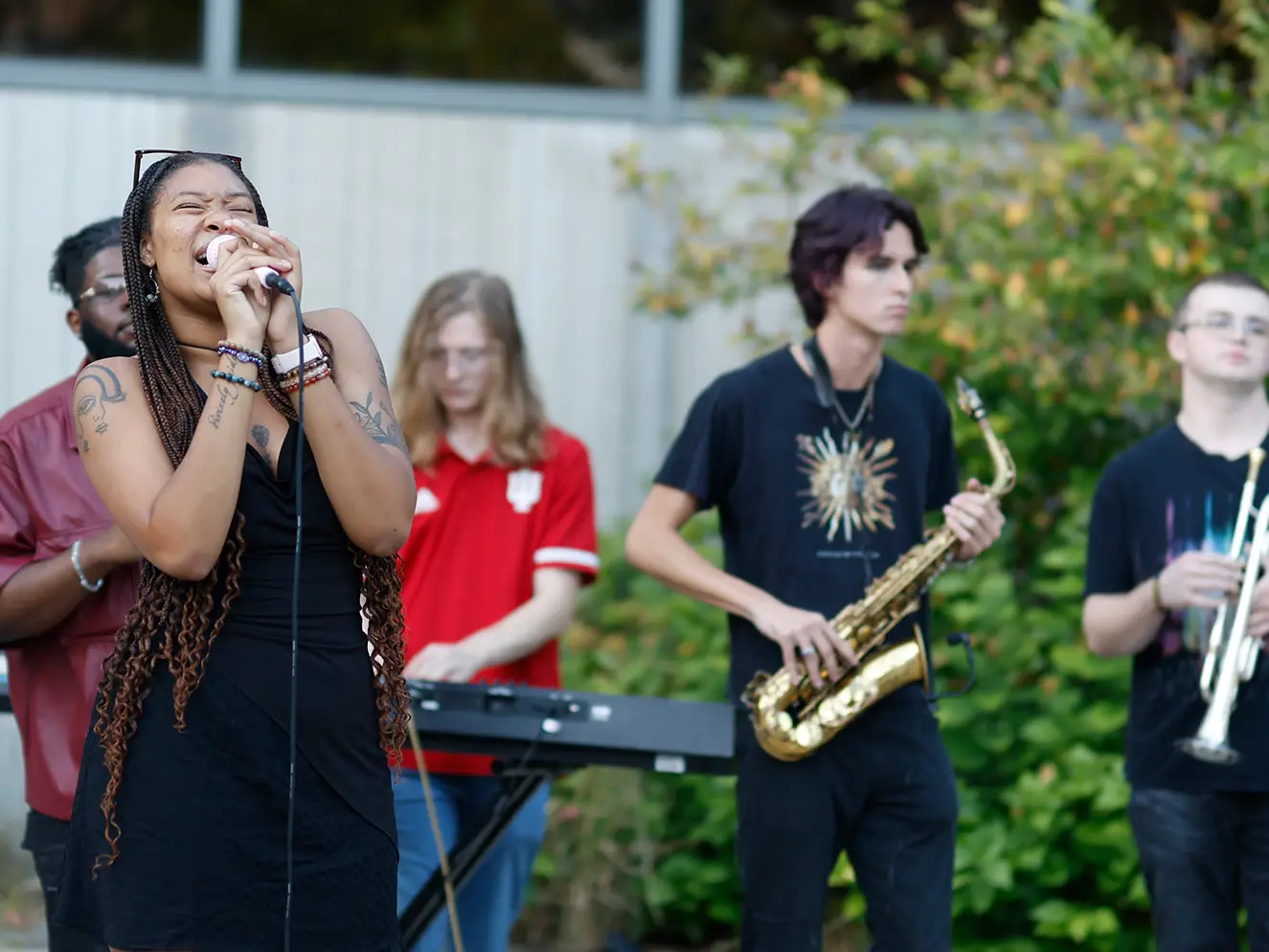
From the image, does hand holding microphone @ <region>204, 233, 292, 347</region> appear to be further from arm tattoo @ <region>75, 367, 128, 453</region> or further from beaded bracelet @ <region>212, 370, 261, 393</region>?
arm tattoo @ <region>75, 367, 128, 453</region>

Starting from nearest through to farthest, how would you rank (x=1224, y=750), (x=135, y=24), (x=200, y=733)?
1. (x=200, y=733)
2. (x=1224, y=750)
3. (x=135, y=24)

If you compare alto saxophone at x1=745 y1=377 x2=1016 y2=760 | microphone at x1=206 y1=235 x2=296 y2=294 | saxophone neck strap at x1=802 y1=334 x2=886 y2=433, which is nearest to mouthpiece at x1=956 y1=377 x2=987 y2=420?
saxophone neck strap at x1=802 y1=334 x2=886 y2=433

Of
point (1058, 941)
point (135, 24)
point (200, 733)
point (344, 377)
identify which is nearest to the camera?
point (200, 733)

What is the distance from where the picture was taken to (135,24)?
22.2 feet

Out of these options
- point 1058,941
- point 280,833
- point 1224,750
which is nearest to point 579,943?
point 1058,941

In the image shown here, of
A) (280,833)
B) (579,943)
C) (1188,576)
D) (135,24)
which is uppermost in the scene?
(135,24)

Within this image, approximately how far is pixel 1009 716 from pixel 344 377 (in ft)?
10.8

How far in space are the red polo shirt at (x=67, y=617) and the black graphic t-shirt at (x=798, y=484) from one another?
1.28 metres

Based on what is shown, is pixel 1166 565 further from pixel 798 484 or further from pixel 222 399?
pixel 222 399

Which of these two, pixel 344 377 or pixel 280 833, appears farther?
pixel 344 377

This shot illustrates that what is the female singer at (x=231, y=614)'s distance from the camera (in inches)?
96.9

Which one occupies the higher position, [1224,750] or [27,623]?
[27,623]

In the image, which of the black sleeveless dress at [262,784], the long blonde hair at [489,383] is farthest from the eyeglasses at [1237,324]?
the black sleeveless dress at [262,784]

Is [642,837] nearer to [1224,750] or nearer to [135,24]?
[1224,750]
